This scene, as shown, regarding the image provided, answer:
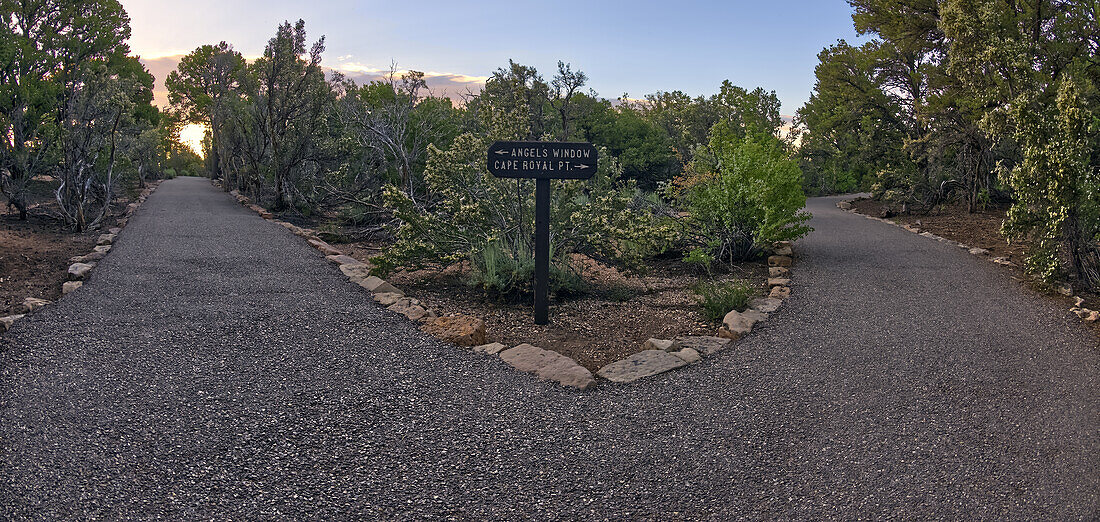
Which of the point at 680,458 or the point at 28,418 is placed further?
the point at 28,418

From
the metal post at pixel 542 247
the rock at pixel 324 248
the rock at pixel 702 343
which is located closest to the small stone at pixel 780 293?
the rock at pixel 702 343

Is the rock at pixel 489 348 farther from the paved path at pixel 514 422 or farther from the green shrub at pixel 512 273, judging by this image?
the green shrub at pixel 512 273

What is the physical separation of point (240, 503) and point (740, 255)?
23.8 feet

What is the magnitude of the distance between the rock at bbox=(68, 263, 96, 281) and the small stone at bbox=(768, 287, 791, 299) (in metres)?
6.83

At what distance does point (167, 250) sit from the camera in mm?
8828

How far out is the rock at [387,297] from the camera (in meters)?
5.95

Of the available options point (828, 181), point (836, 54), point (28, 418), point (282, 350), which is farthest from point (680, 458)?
point (828, 181)

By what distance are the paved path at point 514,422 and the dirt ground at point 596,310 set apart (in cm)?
68

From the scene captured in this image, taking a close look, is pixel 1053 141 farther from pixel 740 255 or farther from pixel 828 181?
pixel 828 181

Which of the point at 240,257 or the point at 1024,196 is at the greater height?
the point at 1024,196

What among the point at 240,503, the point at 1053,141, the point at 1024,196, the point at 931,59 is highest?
the point at 931,59

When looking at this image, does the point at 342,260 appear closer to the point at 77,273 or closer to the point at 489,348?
the point at 77,273

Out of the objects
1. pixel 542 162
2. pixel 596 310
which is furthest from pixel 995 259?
pixel 542 162

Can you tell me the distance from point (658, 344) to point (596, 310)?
1336 millimetres
